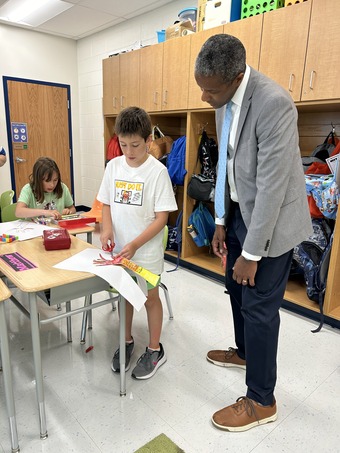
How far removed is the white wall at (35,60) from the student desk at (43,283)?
3.79 m

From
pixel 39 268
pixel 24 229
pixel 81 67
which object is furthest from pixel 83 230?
pixel 81 67

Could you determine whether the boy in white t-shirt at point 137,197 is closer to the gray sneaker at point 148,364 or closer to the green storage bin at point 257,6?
the gray sneaker at point 148,364

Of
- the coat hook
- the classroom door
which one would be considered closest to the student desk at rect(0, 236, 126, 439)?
the coat hook

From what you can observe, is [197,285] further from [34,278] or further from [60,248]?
[34,278]

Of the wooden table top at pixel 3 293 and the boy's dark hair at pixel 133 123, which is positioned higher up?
the boy's dark hair at pixel 133 123

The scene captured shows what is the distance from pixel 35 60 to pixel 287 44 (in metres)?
3.96

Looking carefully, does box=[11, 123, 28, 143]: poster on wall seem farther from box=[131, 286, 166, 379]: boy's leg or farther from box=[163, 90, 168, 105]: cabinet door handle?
box=[131, 286, 166, 379]: boy's leg

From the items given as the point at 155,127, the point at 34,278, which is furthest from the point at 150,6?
the point at 34,278

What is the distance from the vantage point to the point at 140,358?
1.78m

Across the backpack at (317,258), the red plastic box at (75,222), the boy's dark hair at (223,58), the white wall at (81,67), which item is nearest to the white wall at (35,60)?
the white wall at (81,67)

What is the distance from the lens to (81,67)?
518 centimetres

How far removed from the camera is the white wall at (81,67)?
14.2 ft

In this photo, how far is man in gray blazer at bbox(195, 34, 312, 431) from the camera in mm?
1097

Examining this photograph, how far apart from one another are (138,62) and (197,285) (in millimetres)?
2349
